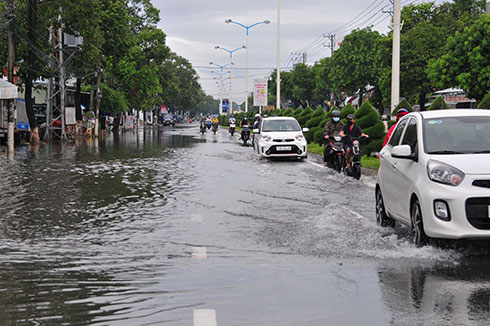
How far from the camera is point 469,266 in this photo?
701cm

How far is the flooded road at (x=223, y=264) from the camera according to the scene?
5.32 metres

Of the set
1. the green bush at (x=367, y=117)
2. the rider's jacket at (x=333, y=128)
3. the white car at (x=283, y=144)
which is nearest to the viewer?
the rider's jacket at (x=333, y=128)

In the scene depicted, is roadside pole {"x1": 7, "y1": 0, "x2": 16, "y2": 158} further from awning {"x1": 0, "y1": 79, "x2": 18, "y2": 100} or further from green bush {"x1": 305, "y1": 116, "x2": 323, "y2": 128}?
green bush {"x1": 305, "y1": 116, "x2": 323, "y2": 128}

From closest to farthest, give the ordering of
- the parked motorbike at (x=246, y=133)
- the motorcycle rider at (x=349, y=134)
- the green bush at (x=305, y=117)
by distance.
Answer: the motorcycle rider at (x=349, y=134) < the green bush at (x=305, y=117) < the parked motorbike at (x=246, y=133)

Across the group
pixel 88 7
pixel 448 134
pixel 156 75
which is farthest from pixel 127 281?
pixel 156 75

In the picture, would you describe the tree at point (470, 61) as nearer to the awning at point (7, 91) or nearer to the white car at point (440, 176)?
the awning at point (7, 91)

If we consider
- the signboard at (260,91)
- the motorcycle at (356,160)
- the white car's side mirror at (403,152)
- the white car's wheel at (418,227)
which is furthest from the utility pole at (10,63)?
the signboard at (260,91)

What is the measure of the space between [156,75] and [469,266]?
241 feet

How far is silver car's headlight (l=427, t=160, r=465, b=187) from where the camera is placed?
732 centimetres

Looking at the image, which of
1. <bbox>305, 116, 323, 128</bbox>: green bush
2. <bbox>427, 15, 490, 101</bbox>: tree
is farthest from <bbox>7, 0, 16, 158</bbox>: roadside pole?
<bbox>427, 15, 490, 101</bbox>: tree

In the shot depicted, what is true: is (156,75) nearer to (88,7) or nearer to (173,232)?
(88,7)

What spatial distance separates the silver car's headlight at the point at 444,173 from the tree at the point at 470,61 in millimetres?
42973

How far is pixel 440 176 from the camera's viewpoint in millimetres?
7445

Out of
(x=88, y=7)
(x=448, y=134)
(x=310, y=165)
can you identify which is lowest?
(x=310, y=165)
